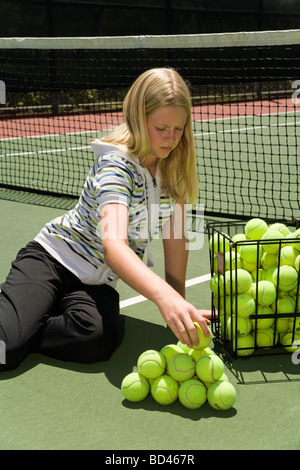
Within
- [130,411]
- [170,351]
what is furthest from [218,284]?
[130,411]

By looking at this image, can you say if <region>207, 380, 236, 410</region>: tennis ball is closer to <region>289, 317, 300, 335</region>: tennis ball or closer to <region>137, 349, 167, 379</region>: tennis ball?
<region>137, 349, 167, 379</region>: tennis ball

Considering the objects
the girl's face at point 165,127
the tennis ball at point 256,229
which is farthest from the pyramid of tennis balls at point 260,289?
the girl's face at point 165,127

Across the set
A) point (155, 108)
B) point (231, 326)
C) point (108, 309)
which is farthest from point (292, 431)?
point (155, 108)

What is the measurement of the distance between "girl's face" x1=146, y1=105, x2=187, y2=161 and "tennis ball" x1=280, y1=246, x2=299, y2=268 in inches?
22.0

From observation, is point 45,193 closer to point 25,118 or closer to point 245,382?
point 245,382

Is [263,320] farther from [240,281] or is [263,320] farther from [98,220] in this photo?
[98,220]

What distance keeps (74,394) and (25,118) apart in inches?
341

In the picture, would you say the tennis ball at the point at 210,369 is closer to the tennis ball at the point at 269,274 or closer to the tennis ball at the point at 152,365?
the tennis ball at the point at 152,365

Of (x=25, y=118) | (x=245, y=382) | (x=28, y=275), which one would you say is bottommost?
(x=25, y=118)

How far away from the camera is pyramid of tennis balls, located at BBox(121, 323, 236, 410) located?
201 cm

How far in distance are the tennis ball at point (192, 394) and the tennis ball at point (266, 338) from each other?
392 millimetres

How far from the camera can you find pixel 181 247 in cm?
270

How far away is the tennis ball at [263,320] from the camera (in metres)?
2.31
